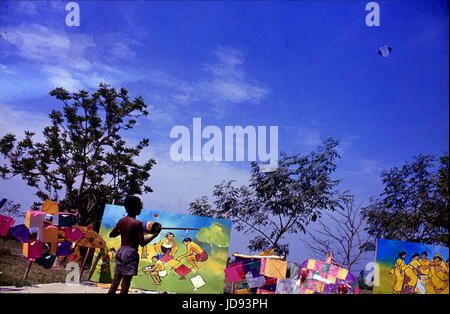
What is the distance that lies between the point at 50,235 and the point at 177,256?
5.70 ft

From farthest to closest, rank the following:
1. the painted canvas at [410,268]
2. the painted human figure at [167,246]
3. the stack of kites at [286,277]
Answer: the painted canvas at [410,268]
the painted human figure at [167,246]
the stack of kites at [286,277]

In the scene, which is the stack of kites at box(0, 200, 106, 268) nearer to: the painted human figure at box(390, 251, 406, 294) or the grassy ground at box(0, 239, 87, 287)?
the grassy ground at box(0, 239, 87, 287)

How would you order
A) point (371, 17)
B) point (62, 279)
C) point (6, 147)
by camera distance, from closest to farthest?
point (62, 279), point (371, 17), point (6, 147)

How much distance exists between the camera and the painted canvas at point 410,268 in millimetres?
6281

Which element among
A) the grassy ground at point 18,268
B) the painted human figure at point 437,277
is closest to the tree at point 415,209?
the painted human figure at point 437,277

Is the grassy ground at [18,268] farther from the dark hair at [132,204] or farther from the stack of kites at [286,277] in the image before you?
the stack of kites at [286,277]

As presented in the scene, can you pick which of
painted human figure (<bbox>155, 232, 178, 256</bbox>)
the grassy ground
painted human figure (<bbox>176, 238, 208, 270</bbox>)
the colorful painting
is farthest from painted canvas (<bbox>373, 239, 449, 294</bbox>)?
the grassy ground

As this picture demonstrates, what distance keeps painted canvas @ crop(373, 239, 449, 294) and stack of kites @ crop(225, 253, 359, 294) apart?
2.28 ft

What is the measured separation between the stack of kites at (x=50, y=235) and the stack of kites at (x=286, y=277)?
203 cm

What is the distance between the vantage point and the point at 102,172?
822 cm

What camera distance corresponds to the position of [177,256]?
240 inches

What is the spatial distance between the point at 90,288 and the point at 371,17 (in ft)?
19.4
